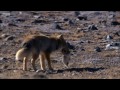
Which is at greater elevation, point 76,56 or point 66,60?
point 66,60

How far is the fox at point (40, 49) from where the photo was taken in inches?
494

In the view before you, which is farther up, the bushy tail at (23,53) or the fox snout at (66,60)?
the bushy tail at (23,53)

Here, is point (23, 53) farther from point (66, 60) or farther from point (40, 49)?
point (66, 60)

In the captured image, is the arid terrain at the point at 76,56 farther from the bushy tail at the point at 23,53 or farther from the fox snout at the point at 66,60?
the bushy tail at the point at 23,53

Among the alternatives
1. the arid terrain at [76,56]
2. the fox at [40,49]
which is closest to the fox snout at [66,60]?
the fox at [40,49]

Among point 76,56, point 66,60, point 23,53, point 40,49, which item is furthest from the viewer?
point 76,56

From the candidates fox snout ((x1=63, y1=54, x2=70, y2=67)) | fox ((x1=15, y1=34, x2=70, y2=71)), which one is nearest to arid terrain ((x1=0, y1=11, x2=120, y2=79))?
fox snout ((x1=63, y1=54, x2=70, y2=67))

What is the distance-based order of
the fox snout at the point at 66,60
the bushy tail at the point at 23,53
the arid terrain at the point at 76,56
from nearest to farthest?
the arid terrain at the point at 76,56, the bushy tail at the point at 23,53, the fox snout at the point at 66,60

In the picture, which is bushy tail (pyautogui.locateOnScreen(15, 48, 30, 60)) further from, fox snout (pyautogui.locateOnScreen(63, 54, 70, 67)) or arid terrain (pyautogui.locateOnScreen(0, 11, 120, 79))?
fox snout (pyautogui.locateOnScreen(63, 54, 70, 67))

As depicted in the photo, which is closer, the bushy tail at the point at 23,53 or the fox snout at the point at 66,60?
the bushy tail at the point at 23,53

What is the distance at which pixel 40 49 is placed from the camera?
13000 mm

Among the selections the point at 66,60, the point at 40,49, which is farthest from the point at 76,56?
the point at 40,49

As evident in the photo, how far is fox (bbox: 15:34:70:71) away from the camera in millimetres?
12555
